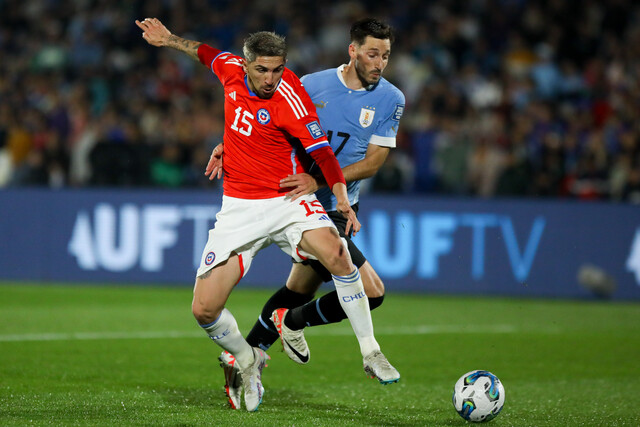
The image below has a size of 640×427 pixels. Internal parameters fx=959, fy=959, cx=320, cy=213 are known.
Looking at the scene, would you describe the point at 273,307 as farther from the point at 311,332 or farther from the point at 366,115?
the point at 311,332

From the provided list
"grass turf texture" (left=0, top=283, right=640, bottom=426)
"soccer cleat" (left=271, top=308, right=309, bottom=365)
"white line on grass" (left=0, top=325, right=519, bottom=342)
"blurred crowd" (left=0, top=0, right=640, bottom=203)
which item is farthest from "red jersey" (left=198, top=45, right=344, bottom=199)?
"blurred crowd" (left=0, top=0, right=640, bottom=203)

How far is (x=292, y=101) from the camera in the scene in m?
6.27

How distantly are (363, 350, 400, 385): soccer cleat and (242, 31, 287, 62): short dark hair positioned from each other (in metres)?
2.00

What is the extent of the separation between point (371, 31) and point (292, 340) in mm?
2291

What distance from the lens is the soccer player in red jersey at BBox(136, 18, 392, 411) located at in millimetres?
6199

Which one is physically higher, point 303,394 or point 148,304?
point 303,394

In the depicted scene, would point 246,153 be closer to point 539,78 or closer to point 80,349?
point 80,349

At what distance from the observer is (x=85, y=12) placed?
2038 cm

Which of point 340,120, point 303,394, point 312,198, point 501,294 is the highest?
point 340,120

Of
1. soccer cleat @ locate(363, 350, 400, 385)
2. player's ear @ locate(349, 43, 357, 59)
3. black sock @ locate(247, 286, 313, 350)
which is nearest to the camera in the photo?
soccer cleat @ locate(363, 350, 400, 385)

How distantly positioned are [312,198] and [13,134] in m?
11.4

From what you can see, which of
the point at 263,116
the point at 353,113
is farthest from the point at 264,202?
the point at 353,113

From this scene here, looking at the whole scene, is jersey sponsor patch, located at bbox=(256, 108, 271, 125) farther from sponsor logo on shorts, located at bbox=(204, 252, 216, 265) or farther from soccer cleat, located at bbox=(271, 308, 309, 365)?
soccer cleat, located at bbox=(271, 308, 309, 365)

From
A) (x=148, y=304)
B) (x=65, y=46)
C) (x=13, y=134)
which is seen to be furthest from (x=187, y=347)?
(x=65, y=46)
